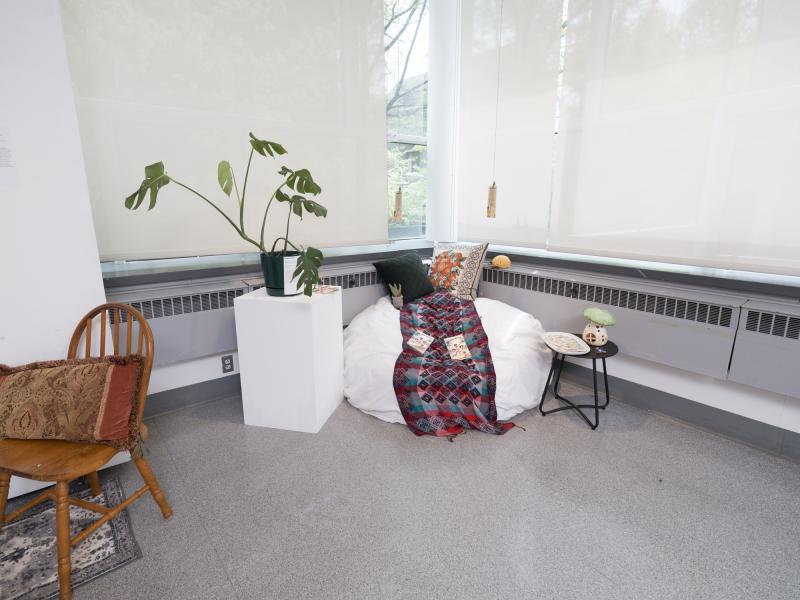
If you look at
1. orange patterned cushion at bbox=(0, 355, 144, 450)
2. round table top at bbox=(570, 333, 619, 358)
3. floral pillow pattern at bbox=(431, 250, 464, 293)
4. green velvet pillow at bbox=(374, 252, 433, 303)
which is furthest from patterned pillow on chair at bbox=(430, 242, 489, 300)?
orange patterned cushion at bbox=(0, 355, 144, 450)

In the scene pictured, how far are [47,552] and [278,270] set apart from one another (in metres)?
1.35

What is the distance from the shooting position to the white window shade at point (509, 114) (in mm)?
2631

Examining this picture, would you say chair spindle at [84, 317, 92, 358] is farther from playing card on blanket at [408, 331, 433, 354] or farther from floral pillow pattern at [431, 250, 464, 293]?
floral pillow pattern at [431, 250, 464, 293]

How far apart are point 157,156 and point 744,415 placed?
127 inches

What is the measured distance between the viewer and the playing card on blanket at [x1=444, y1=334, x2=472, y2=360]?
91.5 inches

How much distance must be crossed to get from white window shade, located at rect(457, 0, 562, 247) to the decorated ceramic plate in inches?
30.9

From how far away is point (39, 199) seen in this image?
154 centimetres

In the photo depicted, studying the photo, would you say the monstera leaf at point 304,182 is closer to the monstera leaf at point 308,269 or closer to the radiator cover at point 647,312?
the monstera leaf at point 308,269

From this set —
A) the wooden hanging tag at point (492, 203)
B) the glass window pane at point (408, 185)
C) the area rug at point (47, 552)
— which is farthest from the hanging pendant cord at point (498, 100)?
the area rug at point (47, 552)

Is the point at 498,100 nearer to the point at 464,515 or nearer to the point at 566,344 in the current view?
the point at 566,344

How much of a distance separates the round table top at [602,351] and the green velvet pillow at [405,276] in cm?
110

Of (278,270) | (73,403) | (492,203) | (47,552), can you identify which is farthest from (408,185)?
(47,552)

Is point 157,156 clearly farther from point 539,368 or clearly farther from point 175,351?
point 539,368

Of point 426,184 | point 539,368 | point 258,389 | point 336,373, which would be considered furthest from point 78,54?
point 539,368
